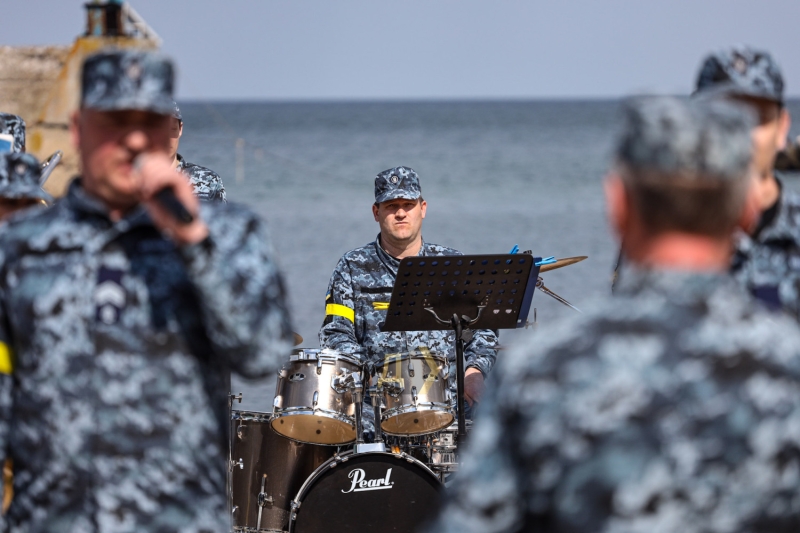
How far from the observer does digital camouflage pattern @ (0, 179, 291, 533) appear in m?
2.53

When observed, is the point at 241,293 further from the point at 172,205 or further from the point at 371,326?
the point at 371,326

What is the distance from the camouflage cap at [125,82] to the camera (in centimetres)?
258

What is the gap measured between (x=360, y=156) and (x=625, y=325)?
45377 millimetres

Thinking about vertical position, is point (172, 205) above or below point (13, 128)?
below

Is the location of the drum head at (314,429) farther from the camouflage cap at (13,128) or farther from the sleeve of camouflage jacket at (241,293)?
the sleeve of camouflage jacket at (241,293)

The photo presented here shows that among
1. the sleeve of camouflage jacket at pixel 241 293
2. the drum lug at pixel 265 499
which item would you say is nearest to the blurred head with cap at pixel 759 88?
the sleeve of camouflage jacket at pixel 241 293

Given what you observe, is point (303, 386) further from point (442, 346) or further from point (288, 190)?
point (288, 190)

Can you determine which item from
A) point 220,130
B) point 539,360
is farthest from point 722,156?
point 220,130

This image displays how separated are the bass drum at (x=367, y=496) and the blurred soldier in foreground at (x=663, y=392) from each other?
13.1 feet

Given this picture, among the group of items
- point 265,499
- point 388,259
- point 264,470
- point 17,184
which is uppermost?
point 388,259

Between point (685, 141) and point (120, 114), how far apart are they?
126 cm

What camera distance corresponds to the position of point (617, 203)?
204 centimetres

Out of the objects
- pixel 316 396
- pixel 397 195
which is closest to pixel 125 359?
pixel 316 396

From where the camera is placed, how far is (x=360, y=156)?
47.1m
